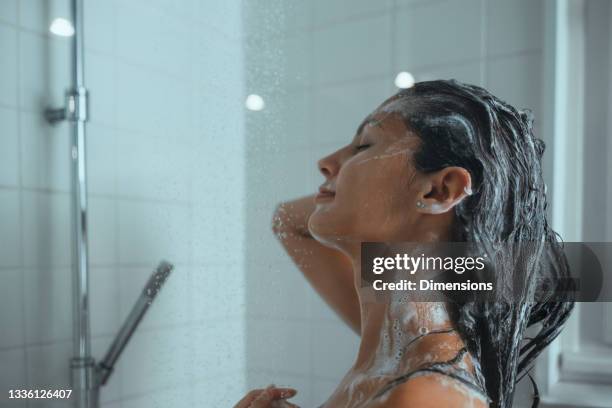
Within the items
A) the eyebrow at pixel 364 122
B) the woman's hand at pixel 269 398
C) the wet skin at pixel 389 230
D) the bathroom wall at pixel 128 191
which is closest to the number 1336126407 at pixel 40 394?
the bathroom wall at pixel 128 191

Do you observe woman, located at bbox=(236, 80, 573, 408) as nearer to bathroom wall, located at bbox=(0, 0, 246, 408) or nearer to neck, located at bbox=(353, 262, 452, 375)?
neck, located at bbox=(353, 262, 452, 375)

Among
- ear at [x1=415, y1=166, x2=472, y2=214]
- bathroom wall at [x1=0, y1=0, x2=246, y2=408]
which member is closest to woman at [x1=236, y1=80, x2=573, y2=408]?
ear at [x1=415, y1=166, x2=472, y2=214]

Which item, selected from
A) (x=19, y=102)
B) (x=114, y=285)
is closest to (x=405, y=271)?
(x=114, y=285)

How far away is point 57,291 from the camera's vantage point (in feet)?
2.52

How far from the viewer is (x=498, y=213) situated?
452 millimetres

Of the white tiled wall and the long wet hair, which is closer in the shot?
the long wet hair

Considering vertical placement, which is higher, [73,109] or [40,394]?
[73,109]

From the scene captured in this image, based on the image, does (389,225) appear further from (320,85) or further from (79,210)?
(79,210)

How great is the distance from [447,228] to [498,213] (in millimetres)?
42

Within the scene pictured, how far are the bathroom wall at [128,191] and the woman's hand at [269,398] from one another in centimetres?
9

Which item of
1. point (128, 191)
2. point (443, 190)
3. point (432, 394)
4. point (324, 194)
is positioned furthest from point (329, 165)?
point (128, 191)

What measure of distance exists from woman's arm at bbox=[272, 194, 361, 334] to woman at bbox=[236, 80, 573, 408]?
42mm

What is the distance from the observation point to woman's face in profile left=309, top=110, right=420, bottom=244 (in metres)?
0.47

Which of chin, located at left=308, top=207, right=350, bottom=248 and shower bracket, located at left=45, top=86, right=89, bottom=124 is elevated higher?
shower bracket, located at left=45, top=86, right=89, bottom=124
